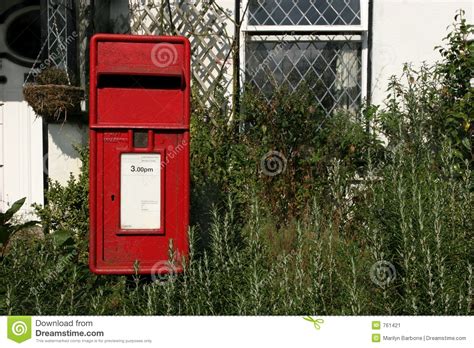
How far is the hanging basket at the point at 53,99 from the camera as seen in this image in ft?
20.5

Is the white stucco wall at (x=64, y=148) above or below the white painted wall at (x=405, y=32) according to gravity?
below

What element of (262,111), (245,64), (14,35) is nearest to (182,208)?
(262,111)

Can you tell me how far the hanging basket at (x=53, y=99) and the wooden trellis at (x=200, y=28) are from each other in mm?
1395

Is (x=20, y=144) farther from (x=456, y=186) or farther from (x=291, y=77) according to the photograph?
(x=456, y=186)

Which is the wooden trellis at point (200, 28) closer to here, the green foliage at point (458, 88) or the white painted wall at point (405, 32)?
the white painted wall at point (405, 32)

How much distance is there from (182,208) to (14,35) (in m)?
4.22

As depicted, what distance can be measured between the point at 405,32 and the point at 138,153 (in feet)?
13.7

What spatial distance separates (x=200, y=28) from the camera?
734 cm

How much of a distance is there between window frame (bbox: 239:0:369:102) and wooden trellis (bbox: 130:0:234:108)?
15cm

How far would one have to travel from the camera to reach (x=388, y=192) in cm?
466

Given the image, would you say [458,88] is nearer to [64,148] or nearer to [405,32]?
[405,32]
